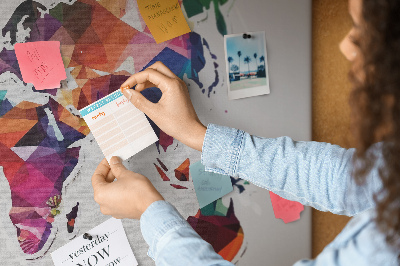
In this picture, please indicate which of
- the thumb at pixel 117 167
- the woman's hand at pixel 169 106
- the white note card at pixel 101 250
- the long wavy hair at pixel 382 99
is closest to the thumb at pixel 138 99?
the woman's hand at pixel 169 106

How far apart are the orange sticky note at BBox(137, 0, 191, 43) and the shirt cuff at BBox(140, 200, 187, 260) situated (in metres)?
0.36

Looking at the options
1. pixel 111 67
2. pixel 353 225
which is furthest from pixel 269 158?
pixel 111 67

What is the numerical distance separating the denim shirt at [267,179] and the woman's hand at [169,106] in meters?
0.04

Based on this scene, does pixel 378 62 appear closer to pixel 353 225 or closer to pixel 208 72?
pixel 353 225

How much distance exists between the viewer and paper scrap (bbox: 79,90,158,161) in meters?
0.67

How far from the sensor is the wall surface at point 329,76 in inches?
33.0

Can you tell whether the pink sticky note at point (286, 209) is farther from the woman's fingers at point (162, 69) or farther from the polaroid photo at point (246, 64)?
the woman's fingers at point (162, 69)

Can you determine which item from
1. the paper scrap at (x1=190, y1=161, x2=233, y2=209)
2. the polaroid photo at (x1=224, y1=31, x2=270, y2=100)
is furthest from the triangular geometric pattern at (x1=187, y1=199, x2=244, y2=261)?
the polaroid photo at (x1=224, y1=31, x2=270, y2=100)

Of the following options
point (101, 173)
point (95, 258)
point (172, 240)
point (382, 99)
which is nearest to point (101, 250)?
point (95, 258)

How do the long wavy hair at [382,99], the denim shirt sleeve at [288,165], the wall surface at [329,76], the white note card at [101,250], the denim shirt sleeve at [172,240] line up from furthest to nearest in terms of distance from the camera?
the wall surface at [329,76]
the white note card at [101,250]
the denim shirt sleeve at [288,165]
the denim shirt sleeve at [172,240]
the long wavy hair at [382,99]

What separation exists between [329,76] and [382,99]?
0.51m

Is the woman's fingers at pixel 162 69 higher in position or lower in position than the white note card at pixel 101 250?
higher

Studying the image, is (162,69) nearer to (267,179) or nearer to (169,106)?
(169,106)

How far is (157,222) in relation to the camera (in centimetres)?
53
